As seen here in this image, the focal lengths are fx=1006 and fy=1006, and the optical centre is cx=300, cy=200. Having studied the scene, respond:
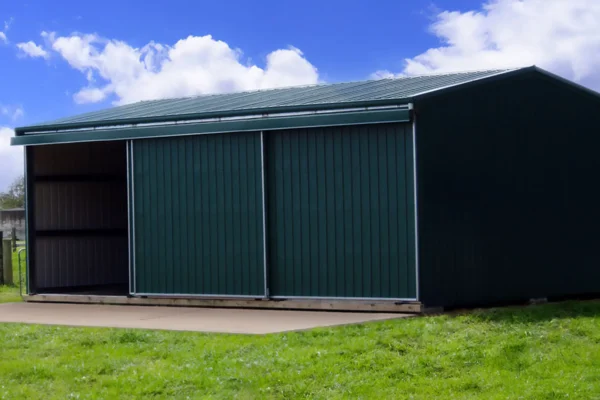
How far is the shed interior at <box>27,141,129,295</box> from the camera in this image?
20.0m

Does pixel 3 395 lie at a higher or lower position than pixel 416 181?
lower

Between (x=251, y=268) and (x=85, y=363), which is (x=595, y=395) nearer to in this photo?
(x=85, y=363)

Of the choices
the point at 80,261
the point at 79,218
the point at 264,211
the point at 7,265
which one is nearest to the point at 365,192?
the point at 264,211

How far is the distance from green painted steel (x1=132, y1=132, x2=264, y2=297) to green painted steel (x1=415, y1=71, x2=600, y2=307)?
2.87m

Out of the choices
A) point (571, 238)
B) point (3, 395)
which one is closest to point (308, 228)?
point (571, 238)

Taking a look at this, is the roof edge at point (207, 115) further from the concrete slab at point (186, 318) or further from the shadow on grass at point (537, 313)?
the shadow on grass at point (537, 313)

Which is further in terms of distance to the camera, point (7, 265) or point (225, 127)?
point (7, 265)

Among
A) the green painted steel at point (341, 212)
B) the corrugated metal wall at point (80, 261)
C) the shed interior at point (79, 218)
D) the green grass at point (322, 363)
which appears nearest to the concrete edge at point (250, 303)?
the green painted steel at point (341, 212)

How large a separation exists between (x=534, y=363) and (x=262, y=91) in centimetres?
1111

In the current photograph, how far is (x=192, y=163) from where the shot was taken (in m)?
16.8

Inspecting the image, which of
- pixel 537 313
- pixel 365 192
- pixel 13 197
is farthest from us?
pixel 13 197

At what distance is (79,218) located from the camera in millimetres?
21062

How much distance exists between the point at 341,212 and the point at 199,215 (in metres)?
2.75

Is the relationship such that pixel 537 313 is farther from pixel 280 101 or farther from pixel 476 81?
pixel 280 101
